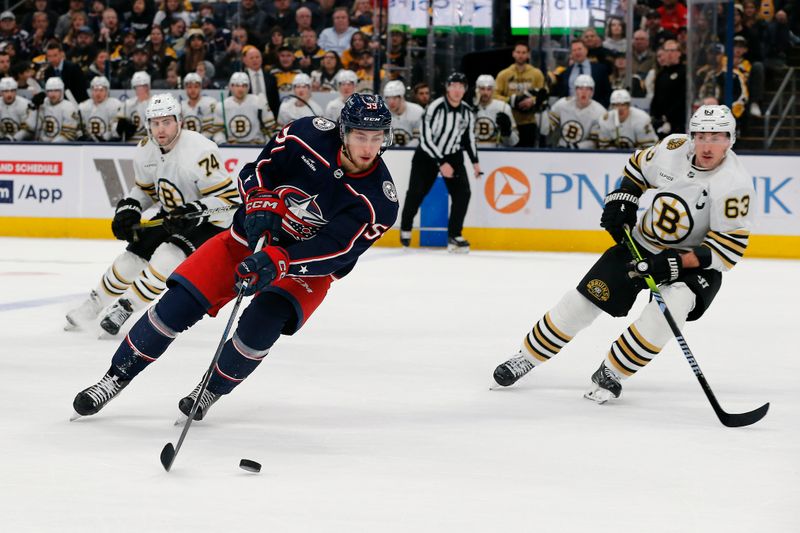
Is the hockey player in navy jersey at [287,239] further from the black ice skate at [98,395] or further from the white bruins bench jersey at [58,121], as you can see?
the white bruins bench jersey at [58,121]

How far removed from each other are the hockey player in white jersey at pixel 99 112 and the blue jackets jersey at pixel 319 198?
8188 millimetres

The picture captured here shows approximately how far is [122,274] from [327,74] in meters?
6.13

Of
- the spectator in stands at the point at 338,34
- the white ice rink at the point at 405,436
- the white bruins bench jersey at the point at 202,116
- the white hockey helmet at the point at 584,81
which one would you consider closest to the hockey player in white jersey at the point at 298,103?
the white bruins bench jersey at the point at 202,116

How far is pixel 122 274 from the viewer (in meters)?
5.91

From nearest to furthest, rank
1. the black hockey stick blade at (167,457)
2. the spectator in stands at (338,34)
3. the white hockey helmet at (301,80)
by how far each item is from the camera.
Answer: the black hockey stick blade at (167,457), the white hockey helmet at (301,80), the spectator in stands at (338,34)

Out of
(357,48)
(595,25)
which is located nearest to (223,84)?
(357,48)

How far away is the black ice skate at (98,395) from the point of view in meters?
3.96

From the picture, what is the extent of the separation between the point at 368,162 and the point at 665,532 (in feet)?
4.79

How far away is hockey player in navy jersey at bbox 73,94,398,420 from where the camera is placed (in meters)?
3.79

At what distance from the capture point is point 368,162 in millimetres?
3818

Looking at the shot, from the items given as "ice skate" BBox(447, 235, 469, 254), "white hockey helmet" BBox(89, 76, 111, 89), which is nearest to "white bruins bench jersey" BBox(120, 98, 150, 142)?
"white hockey helmet" BBox(89, 76, 111, 89)

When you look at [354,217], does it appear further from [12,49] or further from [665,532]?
[12,49]

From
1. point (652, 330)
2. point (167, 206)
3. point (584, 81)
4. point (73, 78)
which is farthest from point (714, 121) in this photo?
point (73, 78)

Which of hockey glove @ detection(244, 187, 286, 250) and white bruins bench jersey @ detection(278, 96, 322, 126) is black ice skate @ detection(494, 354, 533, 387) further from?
white bruins bench jersey @ detection(278, 96, 322, 126)
